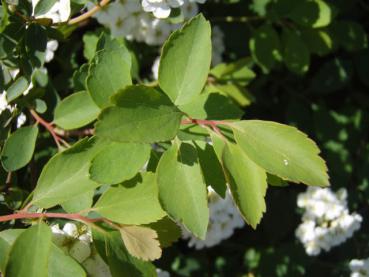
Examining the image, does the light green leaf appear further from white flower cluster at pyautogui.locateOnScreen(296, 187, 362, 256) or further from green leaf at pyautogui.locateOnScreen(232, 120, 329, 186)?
white flower cluster at pyautogui.locateOnScreen(296, 187, 362, 256)

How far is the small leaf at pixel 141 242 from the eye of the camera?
1071 millimetres

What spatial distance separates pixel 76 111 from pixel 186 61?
40 cm

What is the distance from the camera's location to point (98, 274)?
1.18 meters

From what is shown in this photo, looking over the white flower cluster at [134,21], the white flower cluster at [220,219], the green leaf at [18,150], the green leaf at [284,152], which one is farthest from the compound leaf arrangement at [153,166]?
the white flower cluster at [220,219]

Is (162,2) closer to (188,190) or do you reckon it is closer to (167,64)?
(167,64)

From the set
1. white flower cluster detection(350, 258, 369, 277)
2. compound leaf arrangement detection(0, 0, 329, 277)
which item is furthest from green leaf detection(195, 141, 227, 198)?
white flower cluster detection(350, 258, 369, 277)

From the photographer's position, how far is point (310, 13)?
2049 mm

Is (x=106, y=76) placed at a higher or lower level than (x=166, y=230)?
higher

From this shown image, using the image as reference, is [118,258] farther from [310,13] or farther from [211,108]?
[310,13]

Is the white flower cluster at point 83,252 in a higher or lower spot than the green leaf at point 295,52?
higher

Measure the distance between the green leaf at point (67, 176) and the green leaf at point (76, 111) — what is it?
0.24 meters

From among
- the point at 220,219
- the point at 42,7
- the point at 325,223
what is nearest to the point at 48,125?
the point at 42,7

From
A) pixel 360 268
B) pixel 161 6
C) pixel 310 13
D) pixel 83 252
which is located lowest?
pixel 360 268

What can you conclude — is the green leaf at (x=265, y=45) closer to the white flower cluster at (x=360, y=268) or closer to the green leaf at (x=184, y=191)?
the white flower cluster at (x=360, y=268)
